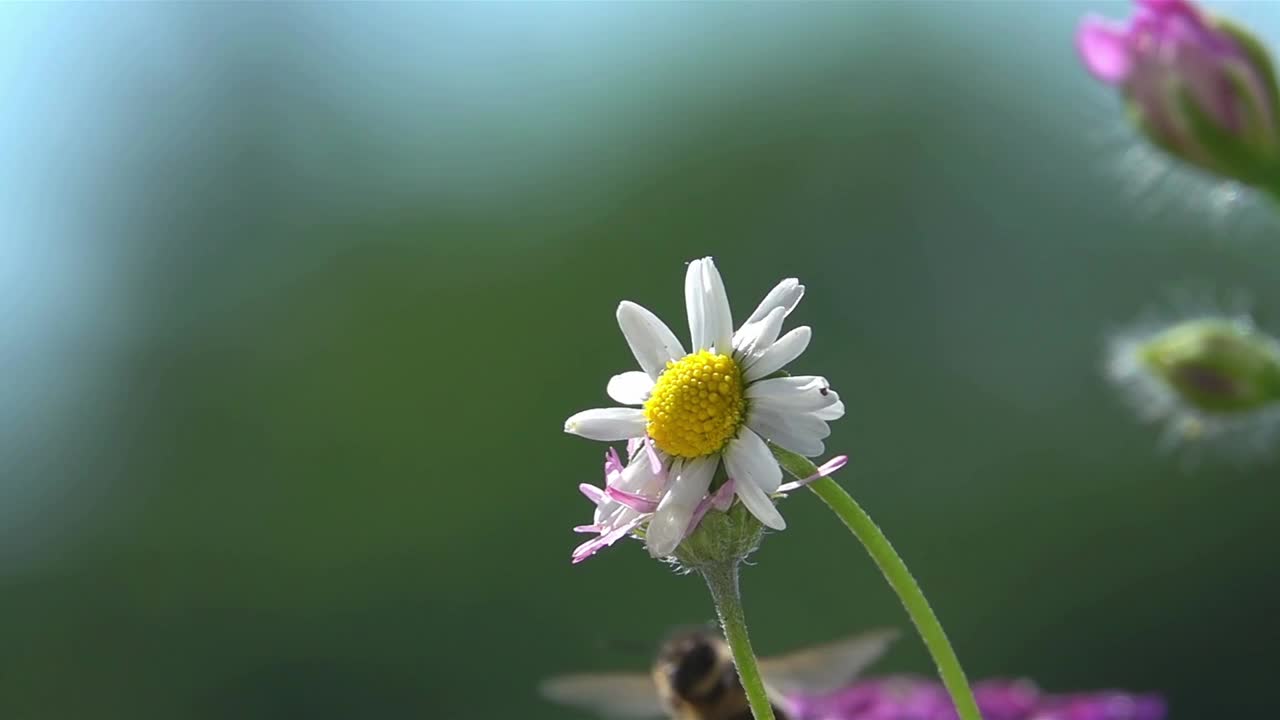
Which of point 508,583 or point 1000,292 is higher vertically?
point 1000,292

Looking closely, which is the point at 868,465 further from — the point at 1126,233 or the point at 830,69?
the point at 830,69

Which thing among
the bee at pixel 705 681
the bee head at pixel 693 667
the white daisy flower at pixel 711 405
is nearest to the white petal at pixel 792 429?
the white daisy flower at pixel 711 405

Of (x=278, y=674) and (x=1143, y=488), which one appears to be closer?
(x=1143, y=488)

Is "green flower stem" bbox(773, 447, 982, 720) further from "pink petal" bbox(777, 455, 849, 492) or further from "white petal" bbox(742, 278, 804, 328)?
"white petal" bbox(742, 278, 804, 328)

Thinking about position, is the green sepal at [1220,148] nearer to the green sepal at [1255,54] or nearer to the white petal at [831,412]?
the green sepal at [1255,54]

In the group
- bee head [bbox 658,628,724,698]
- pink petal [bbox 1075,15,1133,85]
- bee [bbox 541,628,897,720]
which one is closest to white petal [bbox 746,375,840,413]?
pink petal [bbox 1075,15,1133,85]

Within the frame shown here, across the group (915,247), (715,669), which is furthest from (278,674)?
(715,669)
